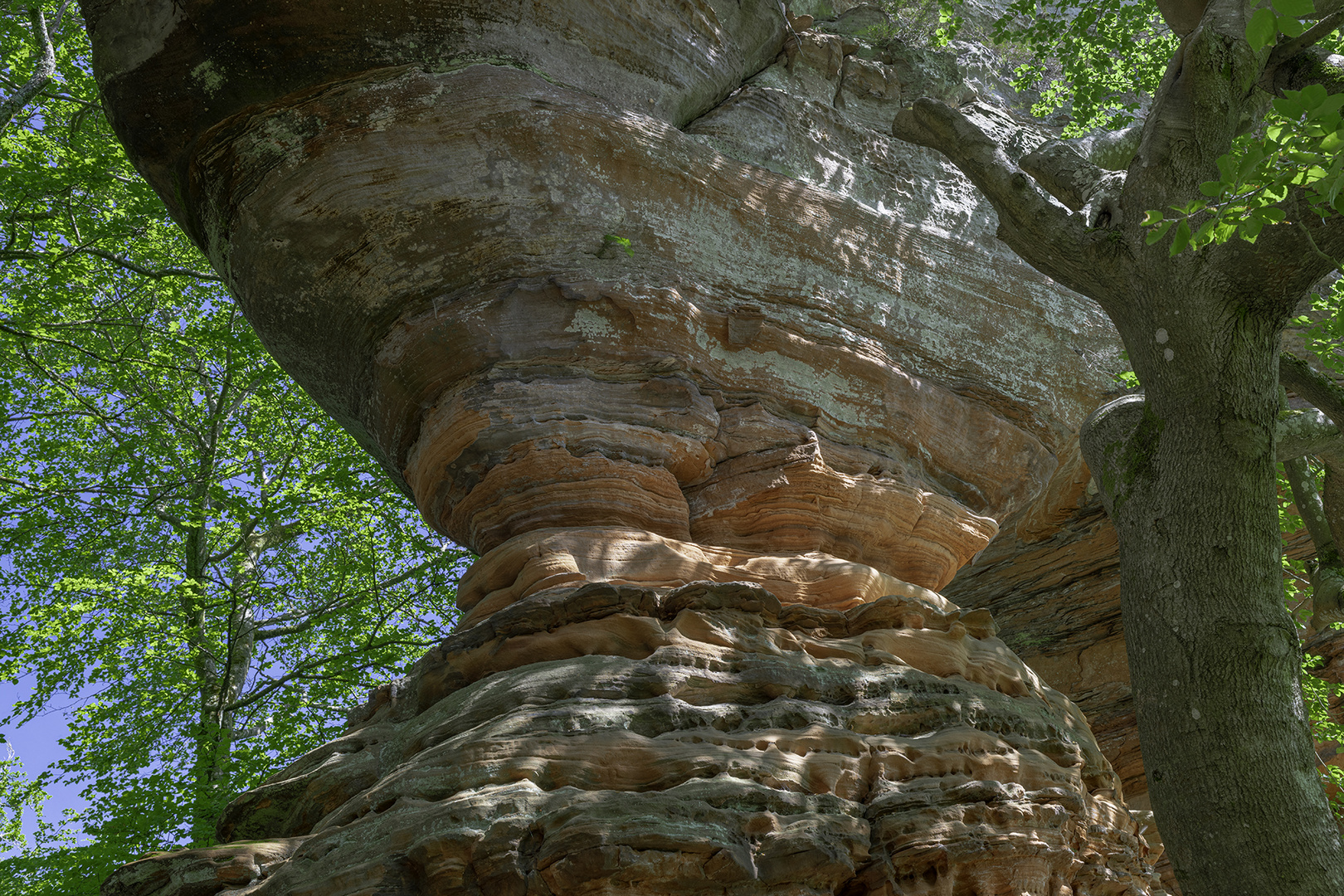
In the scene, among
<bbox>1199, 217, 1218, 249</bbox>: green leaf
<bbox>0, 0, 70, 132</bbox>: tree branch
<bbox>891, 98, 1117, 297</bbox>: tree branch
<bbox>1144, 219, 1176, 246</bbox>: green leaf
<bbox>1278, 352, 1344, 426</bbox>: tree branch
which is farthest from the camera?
<bbox>0, 0, 70, 132</bbox>: tree branch

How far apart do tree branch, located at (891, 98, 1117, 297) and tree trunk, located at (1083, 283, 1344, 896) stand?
359 mm

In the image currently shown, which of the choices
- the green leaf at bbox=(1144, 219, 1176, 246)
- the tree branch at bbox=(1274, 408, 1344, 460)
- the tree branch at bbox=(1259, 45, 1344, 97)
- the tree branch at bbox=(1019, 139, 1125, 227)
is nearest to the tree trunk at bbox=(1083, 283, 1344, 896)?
the green leaf at bbox=(1144, 219, 1176, 246)

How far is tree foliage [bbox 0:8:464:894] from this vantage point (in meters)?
12.6

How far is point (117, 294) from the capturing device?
16406 millimetres

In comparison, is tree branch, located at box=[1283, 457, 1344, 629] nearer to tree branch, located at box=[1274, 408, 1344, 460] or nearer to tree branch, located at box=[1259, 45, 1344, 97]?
tree branch, located at box=[1274, 408, 1344, 460]

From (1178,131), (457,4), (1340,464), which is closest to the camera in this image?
(1178,131)

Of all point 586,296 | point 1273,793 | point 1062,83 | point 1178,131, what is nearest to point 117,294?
→ point 586,296

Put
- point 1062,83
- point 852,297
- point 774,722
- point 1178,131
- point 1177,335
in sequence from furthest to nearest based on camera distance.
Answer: point 1062,83, point 852,297, point 774,722, point 1178,131, point 1177,335

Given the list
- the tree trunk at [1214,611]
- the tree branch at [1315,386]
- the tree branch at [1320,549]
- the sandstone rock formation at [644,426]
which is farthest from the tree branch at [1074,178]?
the tree branch at [1320,549]

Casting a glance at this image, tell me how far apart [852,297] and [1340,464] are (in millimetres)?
3536

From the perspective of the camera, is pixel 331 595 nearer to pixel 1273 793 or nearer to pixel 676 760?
pixel 676 760

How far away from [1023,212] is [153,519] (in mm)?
16412

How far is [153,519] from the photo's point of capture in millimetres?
17297

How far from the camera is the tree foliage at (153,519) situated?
41.2 feet
